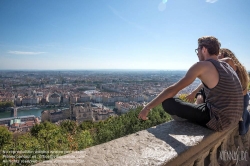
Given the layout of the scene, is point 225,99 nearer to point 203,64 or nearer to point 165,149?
point 203,64

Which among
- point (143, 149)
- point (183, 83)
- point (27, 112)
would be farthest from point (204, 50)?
point (27, 112)

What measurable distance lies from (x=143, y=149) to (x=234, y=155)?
1.14 meters

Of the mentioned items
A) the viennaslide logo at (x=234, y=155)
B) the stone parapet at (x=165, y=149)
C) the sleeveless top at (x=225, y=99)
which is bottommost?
the viennaslide logo at (x=234, y=155)

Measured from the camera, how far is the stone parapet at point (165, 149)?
107 centimetres

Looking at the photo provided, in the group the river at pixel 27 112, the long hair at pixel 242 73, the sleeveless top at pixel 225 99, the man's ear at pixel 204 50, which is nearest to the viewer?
the sleeveless top at pixel 225 99

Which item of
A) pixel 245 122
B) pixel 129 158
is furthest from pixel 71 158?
pixel 245 122

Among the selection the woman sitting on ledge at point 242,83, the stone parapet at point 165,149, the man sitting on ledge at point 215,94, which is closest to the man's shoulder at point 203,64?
the man sitting on ledge at point 215,94

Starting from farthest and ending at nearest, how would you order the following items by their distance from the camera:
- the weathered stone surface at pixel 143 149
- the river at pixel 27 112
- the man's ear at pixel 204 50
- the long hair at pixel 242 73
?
the river at pixel 27 112, the long hair at pixel 242 73, the man's ear at pixel 204 50, the weathered stone surface at pixel 143 149

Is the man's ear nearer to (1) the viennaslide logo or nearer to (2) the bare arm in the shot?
(2) the bare arm

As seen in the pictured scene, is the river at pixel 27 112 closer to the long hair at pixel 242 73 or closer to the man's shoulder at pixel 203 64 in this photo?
the long hair at pixel 242 73

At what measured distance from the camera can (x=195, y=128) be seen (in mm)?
1640

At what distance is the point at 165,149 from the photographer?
120 centimetres

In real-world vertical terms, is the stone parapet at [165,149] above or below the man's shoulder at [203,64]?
below

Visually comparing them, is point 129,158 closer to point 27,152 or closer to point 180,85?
point 180,85
